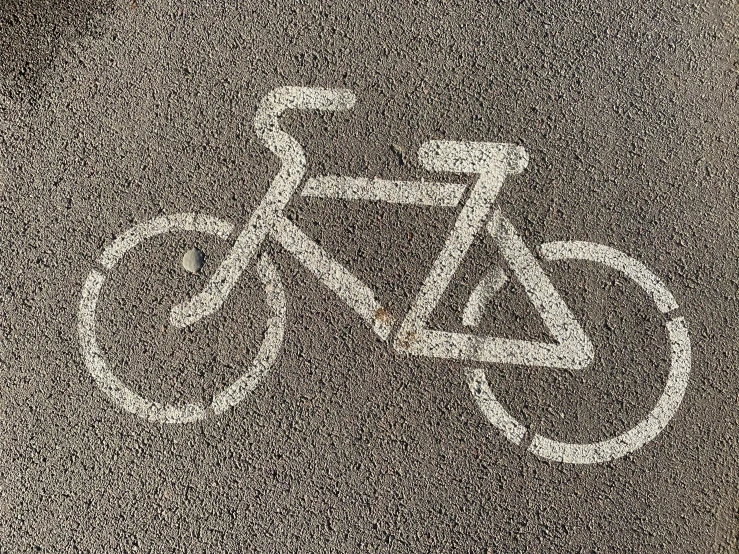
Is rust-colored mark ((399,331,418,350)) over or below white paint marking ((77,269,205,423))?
over

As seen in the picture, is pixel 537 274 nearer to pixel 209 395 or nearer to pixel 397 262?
pixel 397 262

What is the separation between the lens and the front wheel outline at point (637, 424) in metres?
2.87

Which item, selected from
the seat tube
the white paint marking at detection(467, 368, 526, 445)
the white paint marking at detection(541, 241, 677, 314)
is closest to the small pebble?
the seat tube

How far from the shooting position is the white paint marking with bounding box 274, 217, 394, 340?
2.92m

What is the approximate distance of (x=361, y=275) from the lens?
Answer: 9.68 ft

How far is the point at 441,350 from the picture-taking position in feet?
9.50

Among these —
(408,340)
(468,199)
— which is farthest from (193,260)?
(468,199)

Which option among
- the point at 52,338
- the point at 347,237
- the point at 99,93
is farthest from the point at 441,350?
the point at 99,93

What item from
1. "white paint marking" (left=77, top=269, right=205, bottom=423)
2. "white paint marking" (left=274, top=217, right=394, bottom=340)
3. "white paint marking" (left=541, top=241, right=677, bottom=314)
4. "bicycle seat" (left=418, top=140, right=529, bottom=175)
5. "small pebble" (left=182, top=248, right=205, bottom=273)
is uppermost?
"bicycle seat" (left=418, top=140, right=529, bottom=175)

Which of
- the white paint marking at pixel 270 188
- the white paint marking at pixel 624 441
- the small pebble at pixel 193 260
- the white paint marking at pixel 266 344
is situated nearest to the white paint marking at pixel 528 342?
the white paint marking at pixel 624 441

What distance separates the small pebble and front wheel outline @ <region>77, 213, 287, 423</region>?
13 centimetres

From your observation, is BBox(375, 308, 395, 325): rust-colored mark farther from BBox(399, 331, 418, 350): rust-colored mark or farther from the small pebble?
the small pebble

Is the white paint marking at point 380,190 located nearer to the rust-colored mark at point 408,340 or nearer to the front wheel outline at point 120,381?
the front wheel outline at point 120,381

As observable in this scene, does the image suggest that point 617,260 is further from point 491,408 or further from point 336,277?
point 336,277
